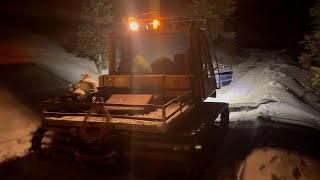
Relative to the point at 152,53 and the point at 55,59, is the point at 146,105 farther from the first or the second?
the point at 55,59

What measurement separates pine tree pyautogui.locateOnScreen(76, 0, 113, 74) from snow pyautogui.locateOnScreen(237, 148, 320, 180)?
15.4m

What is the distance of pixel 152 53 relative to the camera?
823cm

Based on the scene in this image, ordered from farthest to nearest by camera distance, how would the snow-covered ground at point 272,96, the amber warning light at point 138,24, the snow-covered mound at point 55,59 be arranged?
the snow-covered mound at point 55,59 → the snow-covered ground at point 272,96 → the amber warning light at point 138,24

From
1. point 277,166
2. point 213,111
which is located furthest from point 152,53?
point 277,166

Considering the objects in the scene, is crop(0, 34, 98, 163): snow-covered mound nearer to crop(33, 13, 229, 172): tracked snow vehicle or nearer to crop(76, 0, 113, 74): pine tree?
crop(76, 0, 113, 74): pine tree

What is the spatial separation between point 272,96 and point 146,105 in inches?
429

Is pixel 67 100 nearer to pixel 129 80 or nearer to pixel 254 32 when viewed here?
pixel 129 80

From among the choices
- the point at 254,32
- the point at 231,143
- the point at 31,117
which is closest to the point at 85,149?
the point at 231,143

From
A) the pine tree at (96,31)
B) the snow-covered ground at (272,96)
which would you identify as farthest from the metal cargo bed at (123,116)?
the pine tree at (96,31)

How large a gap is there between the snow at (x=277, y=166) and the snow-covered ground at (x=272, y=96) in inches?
151

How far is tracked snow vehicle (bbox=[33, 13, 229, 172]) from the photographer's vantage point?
19.4 feet

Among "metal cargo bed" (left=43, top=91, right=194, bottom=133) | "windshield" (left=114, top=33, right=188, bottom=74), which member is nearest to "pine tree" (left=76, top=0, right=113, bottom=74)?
"windshield" (left=114, top=33, right=188, bottom=74)

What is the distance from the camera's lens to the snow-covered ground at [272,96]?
1189 cm

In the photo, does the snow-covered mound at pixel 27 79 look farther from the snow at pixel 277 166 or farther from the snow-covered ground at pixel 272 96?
the snow-covered ground at pixel 272 96
